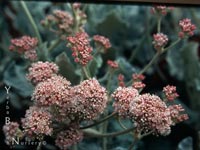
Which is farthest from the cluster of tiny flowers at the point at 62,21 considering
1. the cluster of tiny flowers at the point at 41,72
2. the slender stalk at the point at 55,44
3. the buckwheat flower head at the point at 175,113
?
the buckwheat flower head at the point at 175,113

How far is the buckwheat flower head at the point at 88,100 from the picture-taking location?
594mm

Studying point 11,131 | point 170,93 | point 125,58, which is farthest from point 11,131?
point 125,58

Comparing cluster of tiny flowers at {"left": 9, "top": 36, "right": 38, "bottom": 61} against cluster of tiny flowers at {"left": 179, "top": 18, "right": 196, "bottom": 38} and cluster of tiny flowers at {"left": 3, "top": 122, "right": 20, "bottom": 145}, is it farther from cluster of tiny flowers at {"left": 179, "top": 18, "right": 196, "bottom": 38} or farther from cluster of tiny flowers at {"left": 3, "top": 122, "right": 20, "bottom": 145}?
cluster of tiny flowers at {"left": 179, "top": 18, "right": 196, "bottom": 38}

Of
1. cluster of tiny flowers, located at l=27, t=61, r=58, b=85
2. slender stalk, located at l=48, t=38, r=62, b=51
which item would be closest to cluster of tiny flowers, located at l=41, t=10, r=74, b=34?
slender stalk, located at l=48, t=38, r=62, b=51

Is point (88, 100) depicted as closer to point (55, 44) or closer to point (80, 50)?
point (80, 50)

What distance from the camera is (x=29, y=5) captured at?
979 mm

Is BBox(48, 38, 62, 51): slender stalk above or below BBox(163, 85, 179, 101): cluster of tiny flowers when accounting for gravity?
above

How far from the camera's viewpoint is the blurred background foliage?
73 centimetres

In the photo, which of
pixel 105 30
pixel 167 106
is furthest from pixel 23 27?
pixel 167 106

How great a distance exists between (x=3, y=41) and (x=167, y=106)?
1.46ft

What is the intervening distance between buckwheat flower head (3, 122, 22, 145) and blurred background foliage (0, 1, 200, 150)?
32mm

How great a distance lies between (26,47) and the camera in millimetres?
700

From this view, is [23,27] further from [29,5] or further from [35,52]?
[35,52]

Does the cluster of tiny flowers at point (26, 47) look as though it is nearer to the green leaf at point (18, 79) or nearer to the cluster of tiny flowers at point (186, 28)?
the green leaf at point (18, 79)
